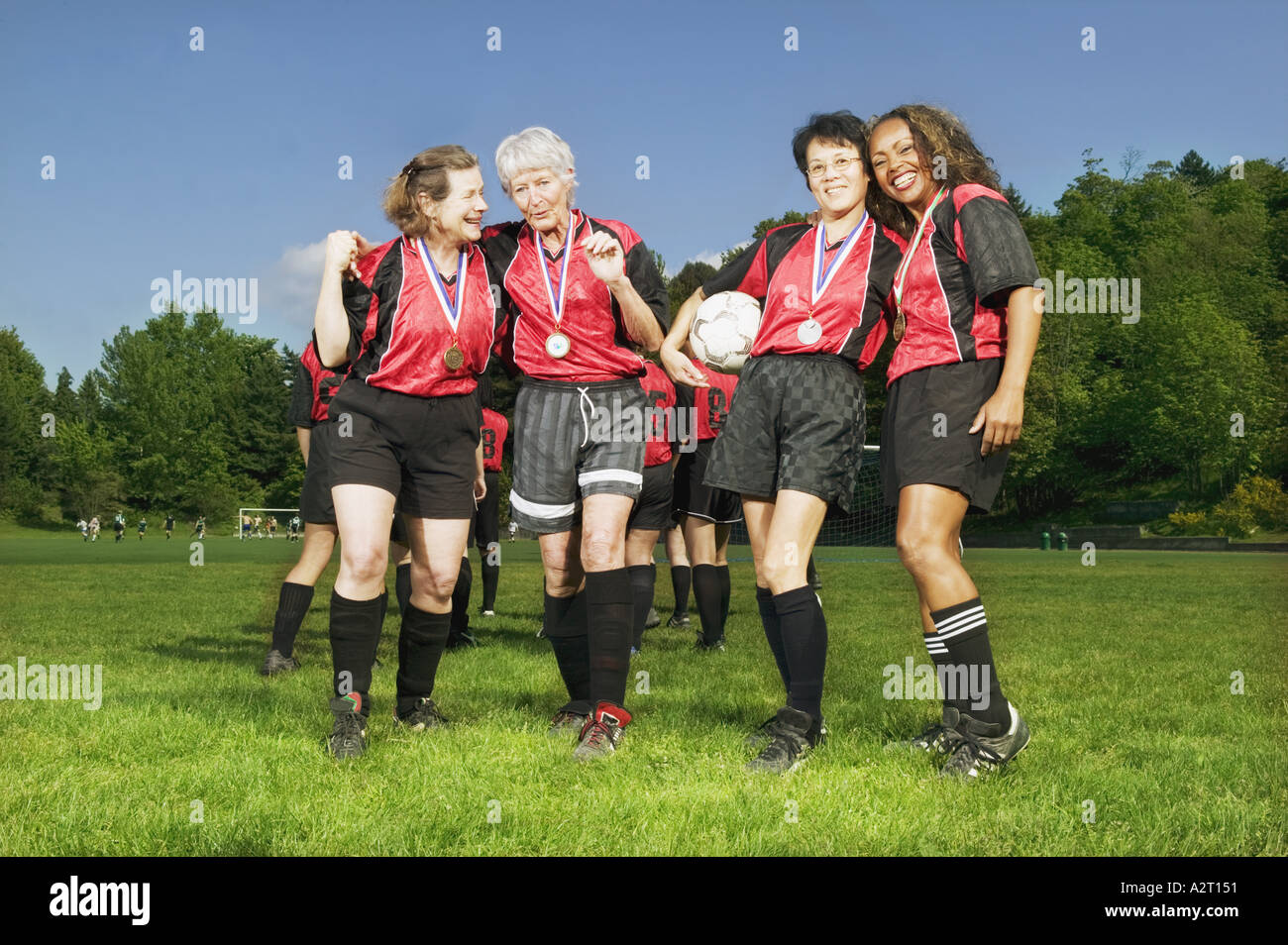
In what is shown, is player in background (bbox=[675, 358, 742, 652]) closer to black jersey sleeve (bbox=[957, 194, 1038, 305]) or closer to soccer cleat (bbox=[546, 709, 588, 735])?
soccer cleat (bbox=[546, 709, 588, 735])

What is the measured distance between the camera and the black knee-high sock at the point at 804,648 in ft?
13.7

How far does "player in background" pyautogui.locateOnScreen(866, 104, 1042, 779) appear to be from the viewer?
3766mm

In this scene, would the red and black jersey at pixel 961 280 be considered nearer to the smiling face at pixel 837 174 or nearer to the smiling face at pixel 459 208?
the smiling face at pixel 837 174

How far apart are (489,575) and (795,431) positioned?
7.65 m

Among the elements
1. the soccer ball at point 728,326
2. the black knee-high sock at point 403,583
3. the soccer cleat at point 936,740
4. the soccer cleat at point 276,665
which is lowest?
the soccer cleat at point 276,665

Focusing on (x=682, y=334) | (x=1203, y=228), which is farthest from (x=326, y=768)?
(x=1203, y=228)

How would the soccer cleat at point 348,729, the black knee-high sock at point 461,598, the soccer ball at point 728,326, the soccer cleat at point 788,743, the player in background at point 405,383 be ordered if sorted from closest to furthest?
1. the soccer cleat at point 788,743
2. the soccer cleat at point 348,729
3. the player in background at point 405,383
4. the soccer ball at point 728,326
5. the black knee-high sock at point 461,598

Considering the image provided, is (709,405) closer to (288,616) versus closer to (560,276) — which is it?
(288,616)

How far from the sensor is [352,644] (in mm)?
4520

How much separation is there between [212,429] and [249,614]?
63896mm

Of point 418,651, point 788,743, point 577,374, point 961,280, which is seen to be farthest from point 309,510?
point 961,280

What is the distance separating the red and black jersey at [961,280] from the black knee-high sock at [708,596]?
4012mm

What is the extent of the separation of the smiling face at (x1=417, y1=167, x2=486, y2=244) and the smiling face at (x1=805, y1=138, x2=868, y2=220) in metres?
1.45

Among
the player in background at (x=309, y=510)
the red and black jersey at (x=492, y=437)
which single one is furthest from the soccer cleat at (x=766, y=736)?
the red and black jersey at (x=492, y=437)
